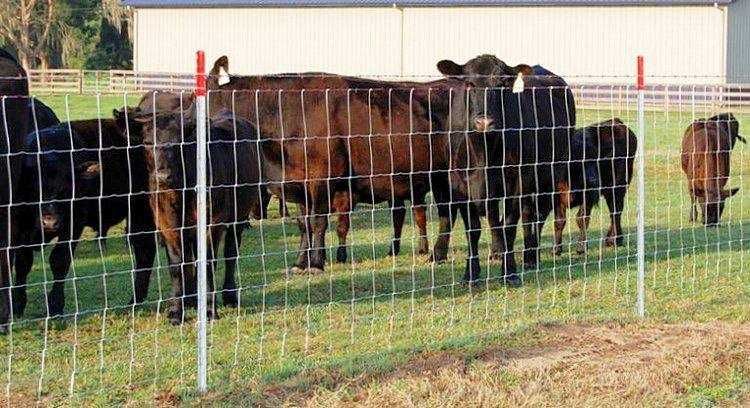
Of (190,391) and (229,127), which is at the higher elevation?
(229,127)

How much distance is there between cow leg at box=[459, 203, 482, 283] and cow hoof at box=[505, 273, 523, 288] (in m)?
0.29

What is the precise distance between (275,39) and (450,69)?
44999 millimetres

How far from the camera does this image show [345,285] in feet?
42.8

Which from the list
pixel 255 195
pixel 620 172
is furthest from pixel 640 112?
pixel 620 172

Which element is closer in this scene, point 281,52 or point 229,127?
point 229,127

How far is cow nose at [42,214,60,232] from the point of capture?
10.7 m

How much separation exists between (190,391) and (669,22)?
146 ft

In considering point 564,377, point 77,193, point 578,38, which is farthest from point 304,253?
point 578,38

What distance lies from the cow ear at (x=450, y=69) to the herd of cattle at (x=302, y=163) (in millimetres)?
20

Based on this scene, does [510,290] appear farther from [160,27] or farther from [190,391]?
[160,27]

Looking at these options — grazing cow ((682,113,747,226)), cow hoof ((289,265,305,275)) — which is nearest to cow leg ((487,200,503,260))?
cow hoof ((289,265,305,275))

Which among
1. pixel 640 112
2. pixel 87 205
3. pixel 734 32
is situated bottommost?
pixel 87 205

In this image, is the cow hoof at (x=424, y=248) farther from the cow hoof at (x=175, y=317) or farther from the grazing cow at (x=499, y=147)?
the cow hoof at (x=175, y=317)

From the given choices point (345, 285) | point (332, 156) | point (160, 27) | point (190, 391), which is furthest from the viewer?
point (160, 27)
